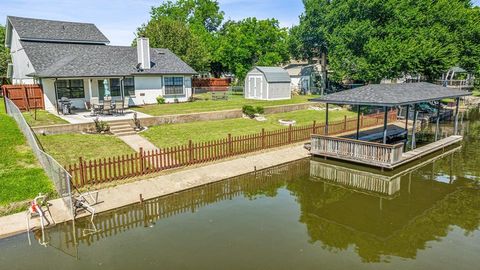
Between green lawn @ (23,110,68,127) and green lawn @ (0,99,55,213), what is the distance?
4.57 ft

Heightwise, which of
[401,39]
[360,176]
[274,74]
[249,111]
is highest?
[401,39]

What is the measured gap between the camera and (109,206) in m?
11.4

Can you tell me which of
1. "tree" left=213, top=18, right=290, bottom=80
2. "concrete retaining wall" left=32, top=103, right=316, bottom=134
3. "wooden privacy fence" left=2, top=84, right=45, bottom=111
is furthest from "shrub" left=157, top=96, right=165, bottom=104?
"tree" left=213, top=18, right=290, bottom=80

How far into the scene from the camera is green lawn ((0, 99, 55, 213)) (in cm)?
1166

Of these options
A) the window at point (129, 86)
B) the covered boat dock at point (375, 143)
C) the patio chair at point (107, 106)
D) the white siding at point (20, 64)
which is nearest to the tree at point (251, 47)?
the window at point (129, 86)

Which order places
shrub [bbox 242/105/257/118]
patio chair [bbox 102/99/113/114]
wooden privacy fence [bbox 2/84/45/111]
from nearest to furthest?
1. patio chair [bbox 102/99/113/114]
2. wooden privacy fence [bbox 2/84/45/111]
3. shrub [bbox 242/105/257/118]

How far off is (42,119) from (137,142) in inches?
298

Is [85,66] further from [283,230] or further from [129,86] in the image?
[283,230]

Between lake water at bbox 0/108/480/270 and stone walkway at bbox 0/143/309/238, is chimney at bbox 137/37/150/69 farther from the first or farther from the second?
lake water at bbox 0/108/480/270

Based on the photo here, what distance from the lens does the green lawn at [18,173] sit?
1166 cm

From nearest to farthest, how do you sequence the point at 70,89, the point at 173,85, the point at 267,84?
the point at 70,89
the point at 173,85
the point at 267,84

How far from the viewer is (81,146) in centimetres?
1733

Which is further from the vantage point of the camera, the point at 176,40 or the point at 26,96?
the point at 176,40

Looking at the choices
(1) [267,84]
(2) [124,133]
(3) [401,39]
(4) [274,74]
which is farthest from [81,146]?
(3) [401,39]
